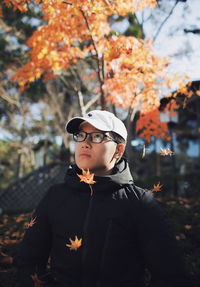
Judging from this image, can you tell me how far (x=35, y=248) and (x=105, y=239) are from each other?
509 mm

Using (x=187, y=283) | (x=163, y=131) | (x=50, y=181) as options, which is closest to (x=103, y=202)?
(x=187, y=283)

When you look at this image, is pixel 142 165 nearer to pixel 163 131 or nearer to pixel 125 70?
pixel 163 131

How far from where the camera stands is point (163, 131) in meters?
8.25

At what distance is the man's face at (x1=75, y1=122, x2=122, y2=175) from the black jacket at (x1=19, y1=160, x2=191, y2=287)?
104 millimetres

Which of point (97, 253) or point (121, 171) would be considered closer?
point (97, 253)

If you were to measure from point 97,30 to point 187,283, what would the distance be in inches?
205

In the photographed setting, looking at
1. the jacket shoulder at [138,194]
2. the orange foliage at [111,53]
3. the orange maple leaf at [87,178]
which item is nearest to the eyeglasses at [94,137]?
the orange maple leaf at [87,178]

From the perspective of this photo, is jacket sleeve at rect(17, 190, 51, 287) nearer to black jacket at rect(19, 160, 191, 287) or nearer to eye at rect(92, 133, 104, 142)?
black jacket at rect(19, 160, 191, 287)

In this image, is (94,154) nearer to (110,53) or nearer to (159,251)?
(159,251)

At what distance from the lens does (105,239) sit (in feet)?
5.23

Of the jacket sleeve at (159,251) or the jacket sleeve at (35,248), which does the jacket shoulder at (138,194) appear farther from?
the jacket sleeve at (35,248)

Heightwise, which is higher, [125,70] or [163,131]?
[125,70]

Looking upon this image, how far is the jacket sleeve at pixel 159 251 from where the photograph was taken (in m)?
1.46

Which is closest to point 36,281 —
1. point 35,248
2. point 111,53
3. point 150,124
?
point 35,248
